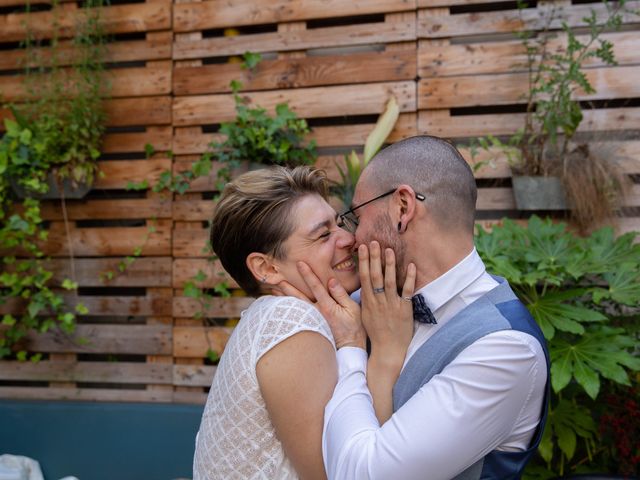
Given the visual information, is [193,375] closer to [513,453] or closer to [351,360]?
[351,360]

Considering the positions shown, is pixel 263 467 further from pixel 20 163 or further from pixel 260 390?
pixel 20 163

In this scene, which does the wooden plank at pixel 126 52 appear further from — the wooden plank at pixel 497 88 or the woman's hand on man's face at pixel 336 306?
the woman's hand on man's face at pixel 336 306

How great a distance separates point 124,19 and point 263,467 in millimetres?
3093

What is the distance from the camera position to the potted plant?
9.83 ft

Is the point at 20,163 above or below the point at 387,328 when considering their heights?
above

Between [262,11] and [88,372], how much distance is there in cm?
235

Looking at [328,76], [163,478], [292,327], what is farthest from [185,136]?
[292,327]

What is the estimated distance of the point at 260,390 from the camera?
152cm

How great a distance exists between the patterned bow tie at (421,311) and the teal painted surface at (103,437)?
2236 mm

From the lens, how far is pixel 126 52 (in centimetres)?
382

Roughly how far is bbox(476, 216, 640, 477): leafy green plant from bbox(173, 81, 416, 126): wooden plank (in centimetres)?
99

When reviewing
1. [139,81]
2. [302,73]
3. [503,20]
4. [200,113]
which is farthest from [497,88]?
[139,81]

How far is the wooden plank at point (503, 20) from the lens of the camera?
10.5 feet

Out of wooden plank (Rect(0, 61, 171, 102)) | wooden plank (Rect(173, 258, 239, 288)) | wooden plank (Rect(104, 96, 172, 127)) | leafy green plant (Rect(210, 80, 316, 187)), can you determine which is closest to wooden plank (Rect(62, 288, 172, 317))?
wooden plank (Rect(173, 258, 239, 288))
